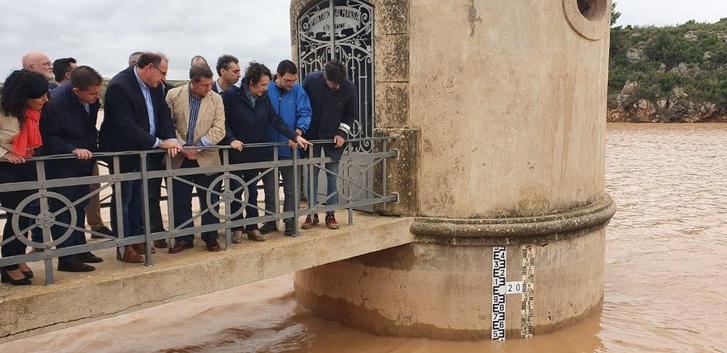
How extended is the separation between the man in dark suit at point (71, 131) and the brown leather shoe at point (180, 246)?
27.7 inches

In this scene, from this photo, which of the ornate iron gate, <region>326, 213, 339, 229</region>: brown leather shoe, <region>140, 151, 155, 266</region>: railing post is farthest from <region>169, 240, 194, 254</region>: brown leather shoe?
the ornate iron gate

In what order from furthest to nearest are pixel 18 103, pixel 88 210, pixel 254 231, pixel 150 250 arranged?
pixel 88 210, pixel 254 231, pixel 150 250, pixel 18 103

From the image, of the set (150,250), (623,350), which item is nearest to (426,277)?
(623,350)

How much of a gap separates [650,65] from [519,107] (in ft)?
151

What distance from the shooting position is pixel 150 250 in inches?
193

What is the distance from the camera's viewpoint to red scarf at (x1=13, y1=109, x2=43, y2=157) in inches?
170

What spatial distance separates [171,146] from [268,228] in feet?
4.78

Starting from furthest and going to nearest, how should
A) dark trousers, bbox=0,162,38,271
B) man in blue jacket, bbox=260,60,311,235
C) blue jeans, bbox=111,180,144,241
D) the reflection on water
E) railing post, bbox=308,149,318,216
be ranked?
the reflection on water → man in blue jacket, bbox=260,60,311,235 → railing post, bbox=308,149,318,216 → blue jeans, bbox=111,180,144,241 → dark trousers, bbox=0,162,38,271

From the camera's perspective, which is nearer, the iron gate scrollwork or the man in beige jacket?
the man in beige jacket

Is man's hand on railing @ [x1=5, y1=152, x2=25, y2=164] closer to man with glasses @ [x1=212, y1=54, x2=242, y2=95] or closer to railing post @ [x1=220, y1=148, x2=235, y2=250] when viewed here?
railing post @ [x1=220, y1=148, x2=235, y2=250]

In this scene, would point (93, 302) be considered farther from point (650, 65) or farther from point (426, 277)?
point (650, 65)

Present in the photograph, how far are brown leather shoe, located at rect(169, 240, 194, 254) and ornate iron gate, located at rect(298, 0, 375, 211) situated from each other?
1813mm

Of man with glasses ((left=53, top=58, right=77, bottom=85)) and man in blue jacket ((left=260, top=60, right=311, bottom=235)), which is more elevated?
man with glasses ((left=53, top=58, right=77, bottom=85))

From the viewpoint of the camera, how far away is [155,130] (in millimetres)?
5184
